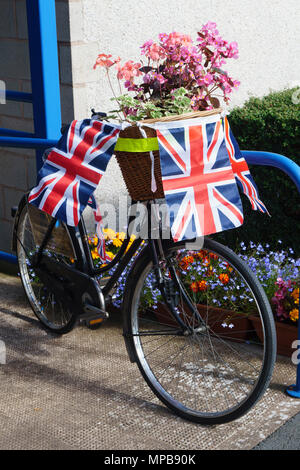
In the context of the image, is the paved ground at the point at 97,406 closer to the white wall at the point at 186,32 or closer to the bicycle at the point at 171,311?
the bicycle at the point at 171,311

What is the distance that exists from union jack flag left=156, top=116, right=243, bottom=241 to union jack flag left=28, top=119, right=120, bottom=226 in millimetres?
316

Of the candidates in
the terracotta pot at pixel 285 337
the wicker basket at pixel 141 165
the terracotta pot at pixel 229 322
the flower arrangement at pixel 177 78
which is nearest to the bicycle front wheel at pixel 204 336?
the terracotta pot at pixel 229 322

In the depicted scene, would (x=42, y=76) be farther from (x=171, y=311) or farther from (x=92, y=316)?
(x=171, y=311)

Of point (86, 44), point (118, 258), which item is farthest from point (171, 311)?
point (86, 44)

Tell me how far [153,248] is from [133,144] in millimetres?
537

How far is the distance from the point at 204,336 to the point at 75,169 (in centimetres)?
123

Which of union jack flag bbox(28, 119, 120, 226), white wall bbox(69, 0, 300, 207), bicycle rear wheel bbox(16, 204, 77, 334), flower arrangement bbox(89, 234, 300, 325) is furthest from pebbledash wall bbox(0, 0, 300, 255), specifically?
union jack flag bbox(28, 119, 120, 226)

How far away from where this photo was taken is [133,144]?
108 inches

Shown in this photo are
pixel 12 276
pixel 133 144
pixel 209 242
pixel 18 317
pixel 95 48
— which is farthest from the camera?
pixel 12 276

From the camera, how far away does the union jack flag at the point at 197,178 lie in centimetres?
273

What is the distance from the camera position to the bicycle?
120 inches
